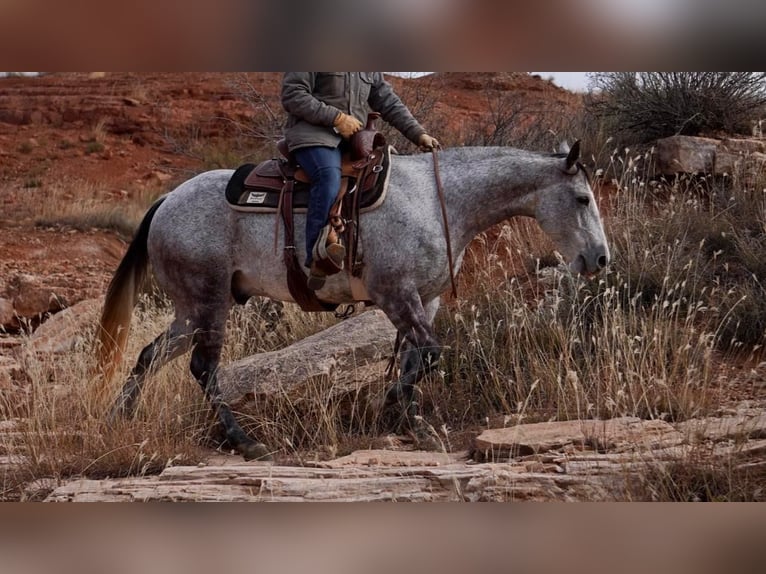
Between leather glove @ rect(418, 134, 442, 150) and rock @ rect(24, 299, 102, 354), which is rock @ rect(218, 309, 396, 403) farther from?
rock @ rect(24, 299, 102, 354)

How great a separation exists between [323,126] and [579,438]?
207 cm

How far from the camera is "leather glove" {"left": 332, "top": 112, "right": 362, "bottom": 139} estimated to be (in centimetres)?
484

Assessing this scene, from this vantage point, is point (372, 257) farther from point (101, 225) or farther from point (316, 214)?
point (101, 225)

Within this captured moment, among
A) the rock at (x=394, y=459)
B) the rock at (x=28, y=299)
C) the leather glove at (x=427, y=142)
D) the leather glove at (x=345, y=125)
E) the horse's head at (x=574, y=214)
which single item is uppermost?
the leather glove at (x=345, y=125)

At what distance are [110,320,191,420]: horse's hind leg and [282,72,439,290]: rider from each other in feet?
2.77

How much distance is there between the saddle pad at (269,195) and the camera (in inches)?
191

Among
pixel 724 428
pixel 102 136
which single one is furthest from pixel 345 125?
pixel 102 136

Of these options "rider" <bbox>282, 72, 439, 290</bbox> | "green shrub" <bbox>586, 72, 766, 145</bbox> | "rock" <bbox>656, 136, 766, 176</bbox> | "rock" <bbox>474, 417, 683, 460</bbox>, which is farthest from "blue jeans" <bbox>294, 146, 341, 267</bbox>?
"rock" <bbox>656, 136, 766, 176</bbox>

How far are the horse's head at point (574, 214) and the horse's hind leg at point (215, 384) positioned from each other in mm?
1861

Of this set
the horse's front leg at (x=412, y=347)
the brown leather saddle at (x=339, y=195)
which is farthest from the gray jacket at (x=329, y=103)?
the horse's front leg at (x=412, y=347)

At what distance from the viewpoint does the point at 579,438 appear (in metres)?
4.86

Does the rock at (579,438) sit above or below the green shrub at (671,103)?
below

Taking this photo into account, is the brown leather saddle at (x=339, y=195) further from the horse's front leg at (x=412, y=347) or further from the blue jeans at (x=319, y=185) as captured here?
the horse's front leg at (x=412, y=347)

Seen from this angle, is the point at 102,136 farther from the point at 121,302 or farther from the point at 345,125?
the point at 345,125
